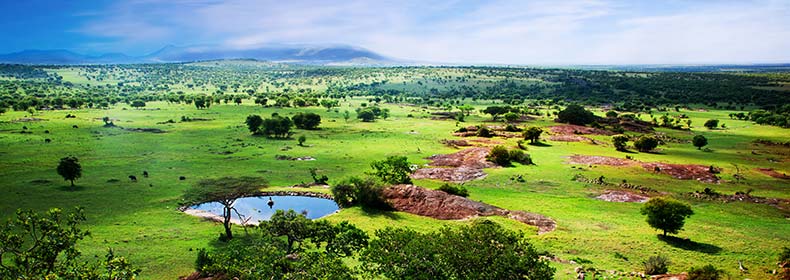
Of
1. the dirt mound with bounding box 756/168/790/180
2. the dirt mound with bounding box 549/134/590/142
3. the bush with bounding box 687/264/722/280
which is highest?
the bush with bounding box 687/264/722/280

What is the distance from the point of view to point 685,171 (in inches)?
2472

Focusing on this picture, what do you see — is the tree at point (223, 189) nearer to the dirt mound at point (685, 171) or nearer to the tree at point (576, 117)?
the dirt mound at point (685, 171)

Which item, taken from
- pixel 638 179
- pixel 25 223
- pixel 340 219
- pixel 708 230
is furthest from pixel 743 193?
pixel 25 223

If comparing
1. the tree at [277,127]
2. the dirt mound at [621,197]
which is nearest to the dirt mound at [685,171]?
the dirt mound at [621,197]

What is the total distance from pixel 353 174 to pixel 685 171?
46429 millimetres

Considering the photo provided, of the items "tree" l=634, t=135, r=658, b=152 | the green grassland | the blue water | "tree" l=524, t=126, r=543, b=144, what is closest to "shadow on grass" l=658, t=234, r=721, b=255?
the green grassland

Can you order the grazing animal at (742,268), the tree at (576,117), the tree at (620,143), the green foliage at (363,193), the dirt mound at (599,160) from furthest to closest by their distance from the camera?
1. the tree at (576,117)
2. the tree at (620,143)
3. the dirt mound at (599,160)
4. the green foliage at (363,193)
5. the grazing animal at (742,268)

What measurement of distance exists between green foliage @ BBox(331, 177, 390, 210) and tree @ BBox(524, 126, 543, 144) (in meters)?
51.2

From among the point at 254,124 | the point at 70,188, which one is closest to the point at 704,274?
the point at 70,188

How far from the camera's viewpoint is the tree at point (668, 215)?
36625 mm

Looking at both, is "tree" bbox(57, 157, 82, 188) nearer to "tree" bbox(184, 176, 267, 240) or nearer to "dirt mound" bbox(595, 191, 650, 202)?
"tree" bbox(184, 176, 267, 240)

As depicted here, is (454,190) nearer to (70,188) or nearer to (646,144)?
(70,188)

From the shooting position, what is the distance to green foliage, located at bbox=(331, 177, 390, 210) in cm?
4716

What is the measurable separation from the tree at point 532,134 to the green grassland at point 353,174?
380 centimetres
